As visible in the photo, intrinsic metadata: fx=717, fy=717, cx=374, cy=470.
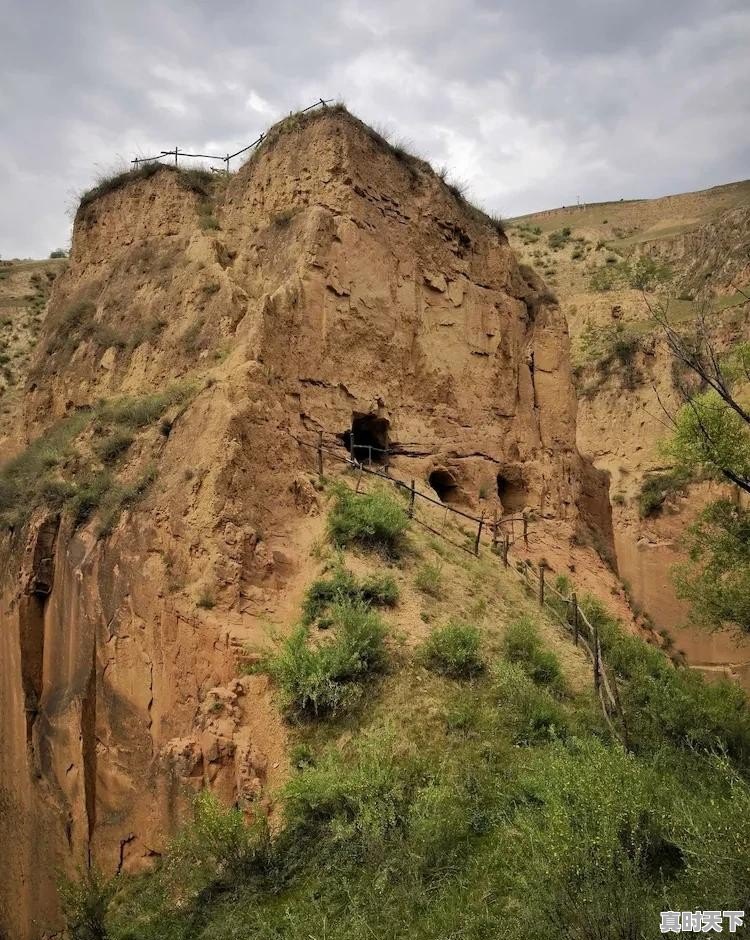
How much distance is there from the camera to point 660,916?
4.49 meters

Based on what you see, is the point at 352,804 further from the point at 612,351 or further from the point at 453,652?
the point at 612,351

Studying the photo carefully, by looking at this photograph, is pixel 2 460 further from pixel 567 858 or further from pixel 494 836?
pixel 567 858

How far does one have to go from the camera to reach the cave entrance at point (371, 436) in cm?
1316

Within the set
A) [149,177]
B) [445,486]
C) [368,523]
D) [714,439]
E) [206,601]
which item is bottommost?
[206,601]

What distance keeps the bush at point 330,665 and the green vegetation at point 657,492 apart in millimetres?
18172

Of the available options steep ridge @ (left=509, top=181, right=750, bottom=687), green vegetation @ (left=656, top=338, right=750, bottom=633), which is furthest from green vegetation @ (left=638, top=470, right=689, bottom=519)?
green vegetation @ (left=656, top=338, right=750, bottom=633)

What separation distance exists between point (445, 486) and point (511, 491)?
5.77 ft

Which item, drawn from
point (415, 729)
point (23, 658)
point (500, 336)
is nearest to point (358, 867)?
point (415, 729)

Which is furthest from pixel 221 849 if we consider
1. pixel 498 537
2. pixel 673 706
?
pixel 498 537

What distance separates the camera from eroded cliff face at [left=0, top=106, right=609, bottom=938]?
934 centimetres

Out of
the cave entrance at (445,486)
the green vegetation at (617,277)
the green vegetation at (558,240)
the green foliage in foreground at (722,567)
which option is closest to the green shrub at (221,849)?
the green foliage in foreground at (722,567)

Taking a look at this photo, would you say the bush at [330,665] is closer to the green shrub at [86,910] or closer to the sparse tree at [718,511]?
the green shrub at [86,910]

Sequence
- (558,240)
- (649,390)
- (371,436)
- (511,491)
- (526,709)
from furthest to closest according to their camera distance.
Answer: (558,240) → (649,390) → (511,491) → (371,436) → (526,709)

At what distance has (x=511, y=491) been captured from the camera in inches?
595
